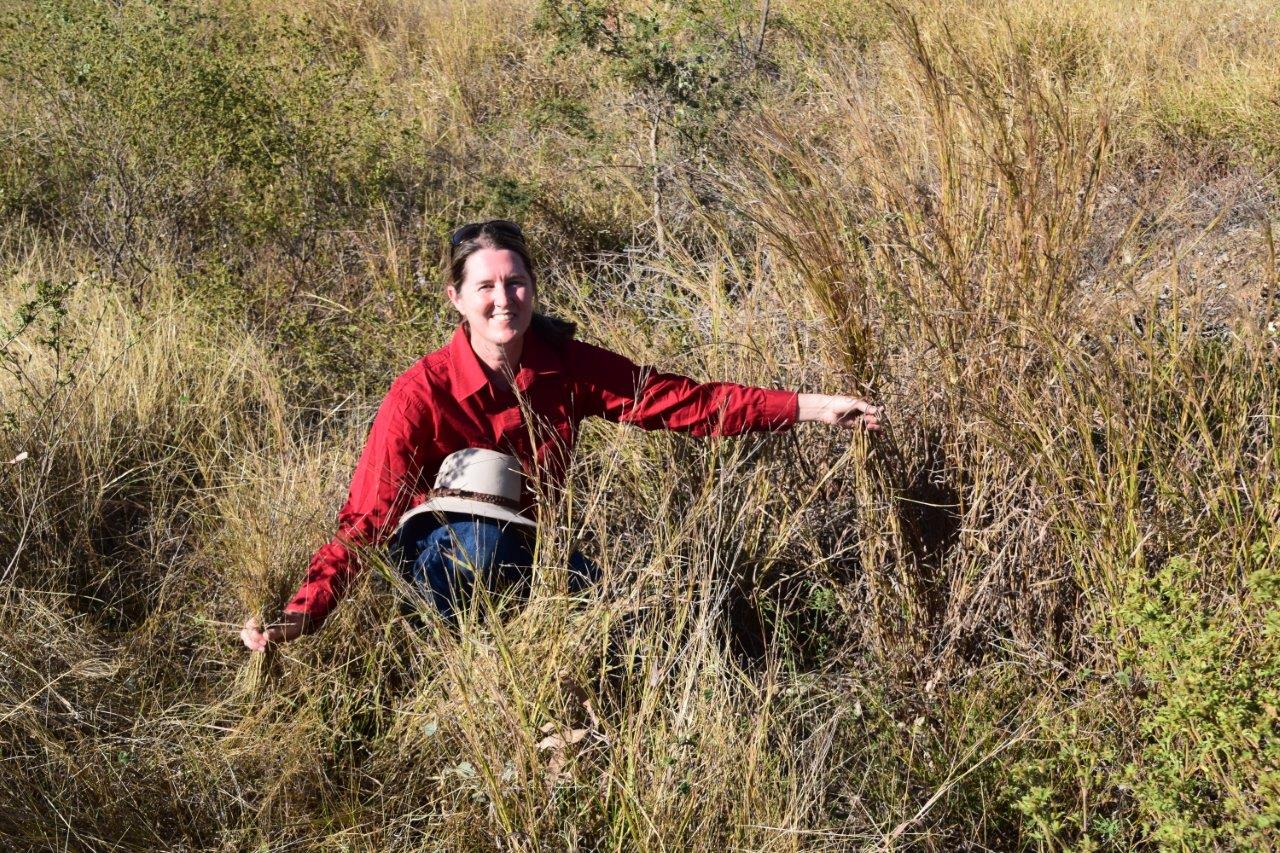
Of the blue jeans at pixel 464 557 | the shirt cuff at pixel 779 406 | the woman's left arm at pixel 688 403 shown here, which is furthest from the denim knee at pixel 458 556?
the shirt cuff at pixel 779 406

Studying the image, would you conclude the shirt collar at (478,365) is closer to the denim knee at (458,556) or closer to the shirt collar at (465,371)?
the shirt collar at (465,371)

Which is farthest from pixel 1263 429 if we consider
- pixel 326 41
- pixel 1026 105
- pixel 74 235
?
pixel 326 41

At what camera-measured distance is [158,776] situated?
7.89ft

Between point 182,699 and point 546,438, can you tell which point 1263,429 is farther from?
point 182,699

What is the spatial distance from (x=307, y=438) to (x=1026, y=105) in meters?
2.23

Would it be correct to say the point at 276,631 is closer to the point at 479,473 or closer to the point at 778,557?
the point at 479,473

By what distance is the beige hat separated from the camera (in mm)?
2652

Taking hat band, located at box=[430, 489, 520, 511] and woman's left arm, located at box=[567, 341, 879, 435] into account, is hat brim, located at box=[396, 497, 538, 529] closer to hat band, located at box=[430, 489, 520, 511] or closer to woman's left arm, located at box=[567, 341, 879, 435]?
hat band, located at box=[430, 489, 520, 511]

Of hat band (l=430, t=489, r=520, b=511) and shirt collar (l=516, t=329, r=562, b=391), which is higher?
shirt collar (l=516, t=329, r=562, b=391)

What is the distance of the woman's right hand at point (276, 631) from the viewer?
97.3 inches

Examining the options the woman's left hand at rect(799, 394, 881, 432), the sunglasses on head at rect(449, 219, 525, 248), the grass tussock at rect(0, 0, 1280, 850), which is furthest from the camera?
the sunglasses on head at rect(449, 219, 525, 248)

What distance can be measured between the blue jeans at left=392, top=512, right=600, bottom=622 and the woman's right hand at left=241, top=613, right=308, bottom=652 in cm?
24

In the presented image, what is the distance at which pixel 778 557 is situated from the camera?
2.84m

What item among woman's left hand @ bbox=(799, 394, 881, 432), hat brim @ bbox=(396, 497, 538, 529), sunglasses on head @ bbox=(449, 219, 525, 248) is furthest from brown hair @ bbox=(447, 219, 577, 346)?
woman's left hand @ bbox=(799, 394, 881, 432)
